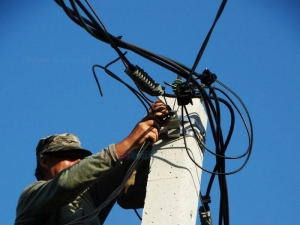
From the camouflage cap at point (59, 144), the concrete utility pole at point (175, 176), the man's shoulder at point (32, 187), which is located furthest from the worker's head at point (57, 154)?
the concrete utility pole at point (175, 176)

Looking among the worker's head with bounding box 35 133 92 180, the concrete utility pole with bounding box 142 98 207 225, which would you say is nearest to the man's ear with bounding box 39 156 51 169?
the worker's head with bounding box 35 133 92 180

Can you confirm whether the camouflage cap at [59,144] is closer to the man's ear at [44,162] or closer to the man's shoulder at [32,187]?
the man's ear at [44,162]

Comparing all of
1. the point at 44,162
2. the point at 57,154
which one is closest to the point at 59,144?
the point at 57,154

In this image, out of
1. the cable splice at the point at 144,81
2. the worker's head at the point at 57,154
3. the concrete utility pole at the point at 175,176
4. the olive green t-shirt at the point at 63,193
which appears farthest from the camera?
the worker's head at the point at 57,154

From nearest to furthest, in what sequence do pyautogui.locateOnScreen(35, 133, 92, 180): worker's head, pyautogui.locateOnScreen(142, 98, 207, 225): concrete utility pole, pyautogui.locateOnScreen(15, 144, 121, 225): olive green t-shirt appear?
pyautogui.locateOnScreen(142, 98, 207, 225): concrete utility pole < pyautogui.locateOnScreen(15, 144, 121, 225): olive green t-shirt < pyautogui.locateOnScreen(35, 133, 92, 180): worker's head

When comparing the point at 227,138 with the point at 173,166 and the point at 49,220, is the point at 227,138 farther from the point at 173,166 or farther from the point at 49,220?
the point at 49,220

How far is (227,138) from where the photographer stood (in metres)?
5.62

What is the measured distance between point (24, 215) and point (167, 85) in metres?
1.36

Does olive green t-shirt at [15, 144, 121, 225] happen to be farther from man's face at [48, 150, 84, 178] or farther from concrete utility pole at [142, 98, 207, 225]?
man's face at [48, 150, 84, 178]

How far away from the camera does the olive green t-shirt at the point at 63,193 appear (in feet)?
16.5

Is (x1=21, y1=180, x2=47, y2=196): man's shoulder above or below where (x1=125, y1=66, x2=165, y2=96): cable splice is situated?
below

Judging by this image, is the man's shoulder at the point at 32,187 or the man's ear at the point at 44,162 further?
the man's ear at the point at 44,162

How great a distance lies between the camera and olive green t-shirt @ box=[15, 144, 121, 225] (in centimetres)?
504

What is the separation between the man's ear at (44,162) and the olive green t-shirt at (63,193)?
519 millimetres
